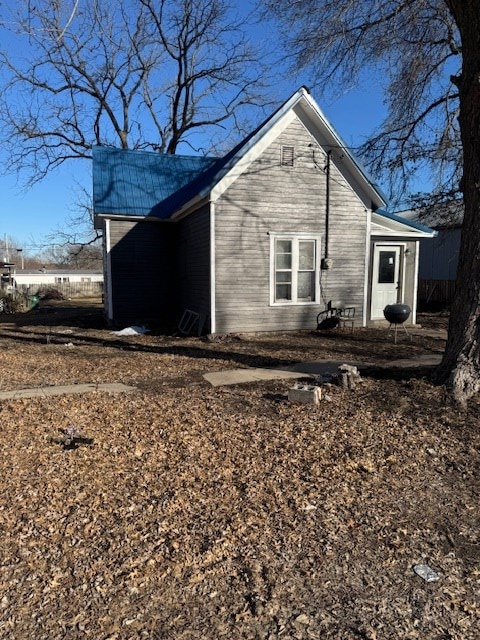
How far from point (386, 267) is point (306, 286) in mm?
2906

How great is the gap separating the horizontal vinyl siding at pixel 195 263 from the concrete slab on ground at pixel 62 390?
5.20 meters

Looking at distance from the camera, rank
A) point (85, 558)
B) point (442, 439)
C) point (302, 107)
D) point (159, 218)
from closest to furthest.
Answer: point (85, 558) < point (442, 439) < point (302, 107) < point (159, 218)

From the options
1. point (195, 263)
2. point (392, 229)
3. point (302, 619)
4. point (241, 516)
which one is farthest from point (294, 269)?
point (302, 619)

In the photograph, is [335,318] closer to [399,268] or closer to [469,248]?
[399,268]

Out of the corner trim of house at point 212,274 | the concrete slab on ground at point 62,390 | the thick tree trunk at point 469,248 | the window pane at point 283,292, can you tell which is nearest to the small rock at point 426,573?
the thick tree trunk at point 469,248

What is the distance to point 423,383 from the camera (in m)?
5.73

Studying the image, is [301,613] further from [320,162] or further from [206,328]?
[320,162]

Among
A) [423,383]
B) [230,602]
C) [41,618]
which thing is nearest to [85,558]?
[41,618]

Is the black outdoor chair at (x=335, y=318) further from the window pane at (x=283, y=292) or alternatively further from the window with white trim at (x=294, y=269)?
the window pane at (x=283, y=292)

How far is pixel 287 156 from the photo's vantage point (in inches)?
456

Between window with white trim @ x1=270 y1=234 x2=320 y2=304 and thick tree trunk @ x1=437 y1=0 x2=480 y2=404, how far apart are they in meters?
6.38

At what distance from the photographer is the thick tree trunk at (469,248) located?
533 centimetres

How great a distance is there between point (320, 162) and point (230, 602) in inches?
440

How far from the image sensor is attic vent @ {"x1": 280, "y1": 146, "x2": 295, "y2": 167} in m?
11.5
